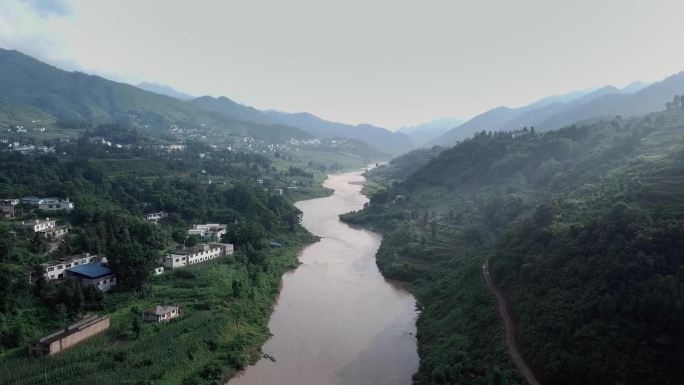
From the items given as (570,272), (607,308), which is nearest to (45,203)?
(570,272)

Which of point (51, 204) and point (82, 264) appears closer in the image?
point (82, 264)

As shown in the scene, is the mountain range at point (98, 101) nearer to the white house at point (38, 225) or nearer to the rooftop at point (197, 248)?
the white house at point (38, 225)

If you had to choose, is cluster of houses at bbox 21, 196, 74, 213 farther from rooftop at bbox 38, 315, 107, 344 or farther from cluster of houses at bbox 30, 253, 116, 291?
rooftop at bbox 38, 315, 107, 344

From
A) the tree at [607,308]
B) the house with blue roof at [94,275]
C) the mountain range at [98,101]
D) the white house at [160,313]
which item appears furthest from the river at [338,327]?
the mountain range at [98,101]

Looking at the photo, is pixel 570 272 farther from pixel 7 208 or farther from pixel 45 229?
pixel 7 208

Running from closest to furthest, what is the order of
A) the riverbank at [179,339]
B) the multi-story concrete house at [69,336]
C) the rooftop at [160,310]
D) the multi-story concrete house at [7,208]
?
the riverbank at [179,339], the multi-story concrete house at [69,336], the rooftop at [160,310], the multi-story concrete house at [7,208]

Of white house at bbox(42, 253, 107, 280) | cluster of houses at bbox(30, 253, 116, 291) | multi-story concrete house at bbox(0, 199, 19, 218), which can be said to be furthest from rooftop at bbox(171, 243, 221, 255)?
multi-story concrete house at bbox(0, 199, 19, 218)
